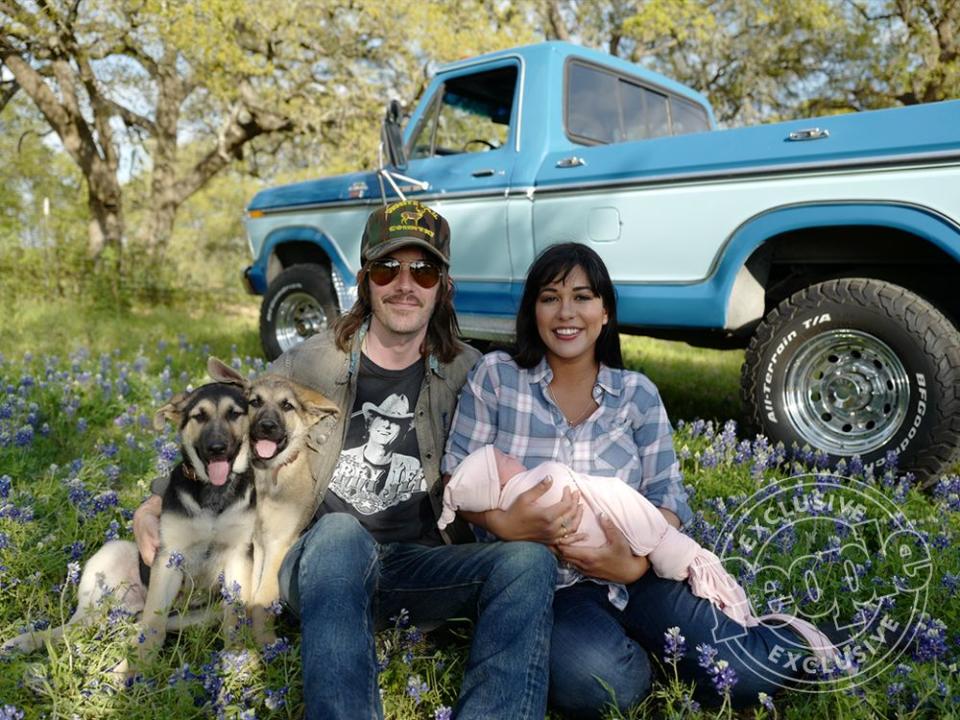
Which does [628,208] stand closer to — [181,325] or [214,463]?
[214,463]

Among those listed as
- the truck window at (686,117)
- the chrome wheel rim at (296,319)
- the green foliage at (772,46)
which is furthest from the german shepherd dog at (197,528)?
the green foliage at (772,46)

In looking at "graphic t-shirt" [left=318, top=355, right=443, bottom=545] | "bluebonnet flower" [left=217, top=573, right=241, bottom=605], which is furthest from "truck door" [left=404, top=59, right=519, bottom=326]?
"bluebonnet flower" [left=217, top=573, right=241, bottom=605]

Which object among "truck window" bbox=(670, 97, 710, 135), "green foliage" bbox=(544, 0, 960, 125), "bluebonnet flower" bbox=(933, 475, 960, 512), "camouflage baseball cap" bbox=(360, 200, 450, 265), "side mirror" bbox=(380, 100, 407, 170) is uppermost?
"green foliage" bbox=(544, 0, 960, 125)

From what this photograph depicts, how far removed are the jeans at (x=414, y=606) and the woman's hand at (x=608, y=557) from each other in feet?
0.43

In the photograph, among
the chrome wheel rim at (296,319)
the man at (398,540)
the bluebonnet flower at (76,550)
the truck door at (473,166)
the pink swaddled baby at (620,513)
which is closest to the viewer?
the man at (398,540)

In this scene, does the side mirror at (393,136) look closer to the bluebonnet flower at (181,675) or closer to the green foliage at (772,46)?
the bluebonnet flower at (181,675)

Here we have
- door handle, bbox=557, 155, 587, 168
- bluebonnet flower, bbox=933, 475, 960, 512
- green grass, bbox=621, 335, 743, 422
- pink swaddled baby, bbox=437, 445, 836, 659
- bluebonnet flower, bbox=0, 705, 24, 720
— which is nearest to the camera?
bluebonnet flower, bbox=0, 705, 24, 720

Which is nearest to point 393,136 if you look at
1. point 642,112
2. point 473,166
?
point 473,166

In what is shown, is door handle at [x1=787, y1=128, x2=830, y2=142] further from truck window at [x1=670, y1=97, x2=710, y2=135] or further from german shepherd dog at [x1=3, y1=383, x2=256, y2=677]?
german shepherd dog at [x1=3, y1=383, x2=256, y2=677]

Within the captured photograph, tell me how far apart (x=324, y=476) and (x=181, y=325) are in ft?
26.3

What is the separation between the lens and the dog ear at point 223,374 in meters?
2.81

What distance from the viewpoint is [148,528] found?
8.87 ft

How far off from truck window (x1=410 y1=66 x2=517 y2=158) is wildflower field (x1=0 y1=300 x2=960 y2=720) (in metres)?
2.86

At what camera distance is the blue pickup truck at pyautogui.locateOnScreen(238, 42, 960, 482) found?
365 cm
